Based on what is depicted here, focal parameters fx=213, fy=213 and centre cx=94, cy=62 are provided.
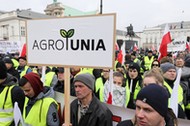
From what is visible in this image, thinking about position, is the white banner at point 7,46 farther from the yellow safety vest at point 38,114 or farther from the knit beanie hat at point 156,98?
the knit beanie hat at point 156,98

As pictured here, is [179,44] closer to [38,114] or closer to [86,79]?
[86,79]

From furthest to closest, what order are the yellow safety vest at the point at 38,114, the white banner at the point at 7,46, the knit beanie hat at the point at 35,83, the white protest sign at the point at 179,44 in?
1. the white banner at the point at 7,46
2. the white protest sign at the point at 179,44
3. the knit beanie hat at the point at 35,83
4. the yellow safety vest at the point at 38,114

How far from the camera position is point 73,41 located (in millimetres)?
1956

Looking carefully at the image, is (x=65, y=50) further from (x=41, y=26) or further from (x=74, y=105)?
(x=74, y=105)

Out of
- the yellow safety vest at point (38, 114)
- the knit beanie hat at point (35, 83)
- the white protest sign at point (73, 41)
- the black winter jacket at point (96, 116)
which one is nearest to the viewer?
→ the white protest sign at point (73, 41)

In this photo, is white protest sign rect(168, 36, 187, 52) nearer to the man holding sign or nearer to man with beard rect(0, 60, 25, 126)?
the man holding sign

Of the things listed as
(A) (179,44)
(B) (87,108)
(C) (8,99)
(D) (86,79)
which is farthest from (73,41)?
(A) (179,44)

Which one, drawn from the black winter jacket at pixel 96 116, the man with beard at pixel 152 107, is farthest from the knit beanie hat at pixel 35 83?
the man with beard at pixel 152 107

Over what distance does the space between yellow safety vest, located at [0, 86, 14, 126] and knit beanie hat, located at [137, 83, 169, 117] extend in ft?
5.06

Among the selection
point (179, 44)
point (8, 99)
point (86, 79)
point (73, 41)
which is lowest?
point (8, 99)

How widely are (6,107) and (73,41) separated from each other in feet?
3.87

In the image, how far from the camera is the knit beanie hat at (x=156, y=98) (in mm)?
1660

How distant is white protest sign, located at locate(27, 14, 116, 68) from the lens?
184 cm

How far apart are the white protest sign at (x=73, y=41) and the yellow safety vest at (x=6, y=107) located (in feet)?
1.88
